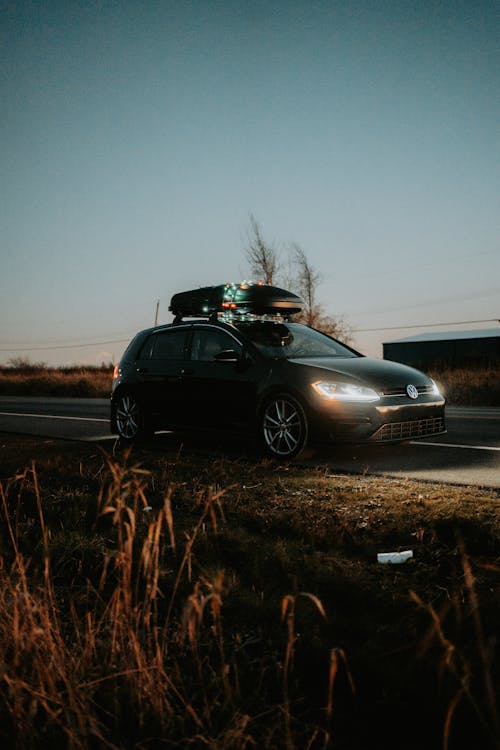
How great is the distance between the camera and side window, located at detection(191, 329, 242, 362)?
8527 millimetres

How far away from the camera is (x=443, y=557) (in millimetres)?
3697

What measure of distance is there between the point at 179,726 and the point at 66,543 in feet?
7.13

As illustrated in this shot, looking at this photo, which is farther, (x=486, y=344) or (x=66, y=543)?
(x=486, y=344)

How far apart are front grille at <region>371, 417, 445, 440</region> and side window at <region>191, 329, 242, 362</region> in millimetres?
2106

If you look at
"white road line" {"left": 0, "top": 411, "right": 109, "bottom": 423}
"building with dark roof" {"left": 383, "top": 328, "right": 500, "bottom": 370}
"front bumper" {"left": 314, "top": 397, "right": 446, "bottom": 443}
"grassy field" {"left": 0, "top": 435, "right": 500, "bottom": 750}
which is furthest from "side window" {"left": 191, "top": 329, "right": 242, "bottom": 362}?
"building with dark roof" {"left": 383, "top": 328, "right": 500, "bottom": 370}

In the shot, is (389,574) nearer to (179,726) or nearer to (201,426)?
(179,726)

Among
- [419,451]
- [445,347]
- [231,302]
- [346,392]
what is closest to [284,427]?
[346,392]

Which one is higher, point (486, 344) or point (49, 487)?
point (486, 344)

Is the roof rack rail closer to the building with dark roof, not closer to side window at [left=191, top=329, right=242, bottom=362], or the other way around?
side window at [left=191, top=329, right=242, bottom=362]

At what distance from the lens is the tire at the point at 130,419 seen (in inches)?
373

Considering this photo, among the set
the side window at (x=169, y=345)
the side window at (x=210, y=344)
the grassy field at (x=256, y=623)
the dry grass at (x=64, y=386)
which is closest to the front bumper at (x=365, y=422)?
the side window at (x=210, y=344)

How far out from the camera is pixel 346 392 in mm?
7312

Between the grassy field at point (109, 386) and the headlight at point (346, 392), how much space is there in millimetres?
12451

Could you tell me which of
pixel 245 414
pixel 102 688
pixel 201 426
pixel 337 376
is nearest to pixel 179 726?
pixel 102 688
